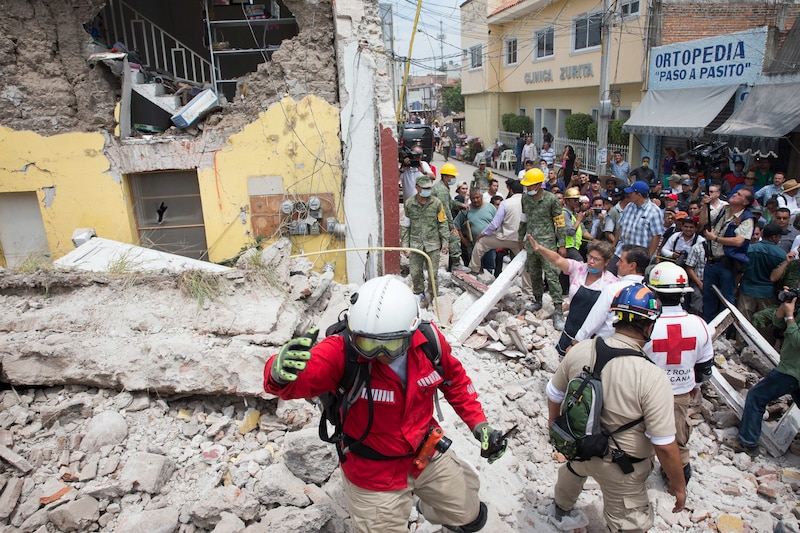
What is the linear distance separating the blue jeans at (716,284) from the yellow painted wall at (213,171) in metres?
5.11

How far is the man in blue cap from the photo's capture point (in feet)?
22.1

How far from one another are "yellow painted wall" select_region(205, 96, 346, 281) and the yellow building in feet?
32.8

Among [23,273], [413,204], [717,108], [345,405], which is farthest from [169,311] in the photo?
[717,108]

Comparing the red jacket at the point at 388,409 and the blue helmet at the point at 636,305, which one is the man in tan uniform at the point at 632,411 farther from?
the red jacket at the point at 388,409

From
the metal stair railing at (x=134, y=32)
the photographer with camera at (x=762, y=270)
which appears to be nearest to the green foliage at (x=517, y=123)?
the metal stair railing at (x=134, y=32)

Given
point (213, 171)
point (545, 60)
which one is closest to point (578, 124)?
point (545, 60)

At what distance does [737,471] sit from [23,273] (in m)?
6.60

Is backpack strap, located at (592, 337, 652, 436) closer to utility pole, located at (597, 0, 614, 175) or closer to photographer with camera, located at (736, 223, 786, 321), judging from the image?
photographer with camera, located at (736, 223, 786, 321)

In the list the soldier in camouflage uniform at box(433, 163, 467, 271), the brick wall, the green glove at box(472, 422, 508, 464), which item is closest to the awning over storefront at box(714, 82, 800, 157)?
the brick wall

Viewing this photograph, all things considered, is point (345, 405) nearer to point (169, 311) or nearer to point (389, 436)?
point (389, 436)

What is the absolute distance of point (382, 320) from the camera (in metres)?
2.67

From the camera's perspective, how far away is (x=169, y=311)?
16.3 ft

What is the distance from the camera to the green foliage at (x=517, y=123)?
2556 cm

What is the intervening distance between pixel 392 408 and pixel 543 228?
4413mm
